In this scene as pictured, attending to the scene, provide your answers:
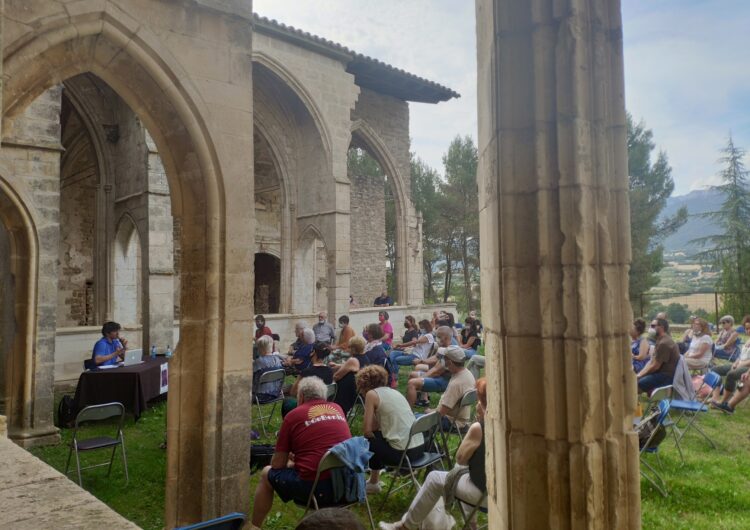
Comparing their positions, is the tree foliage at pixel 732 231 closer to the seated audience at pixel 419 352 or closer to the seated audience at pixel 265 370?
the seated audience at pixel 419 352

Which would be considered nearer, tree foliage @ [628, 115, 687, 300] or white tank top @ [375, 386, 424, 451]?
white tank top @ [375, 386, 424, 451]

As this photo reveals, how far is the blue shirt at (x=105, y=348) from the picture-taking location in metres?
7.15

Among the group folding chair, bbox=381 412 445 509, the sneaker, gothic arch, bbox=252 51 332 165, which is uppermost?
gothic arch, bbox=252 51 332 165

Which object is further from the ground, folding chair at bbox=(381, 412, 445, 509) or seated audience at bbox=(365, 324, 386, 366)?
seated audience at bbox=(365, 324, 386, 366)

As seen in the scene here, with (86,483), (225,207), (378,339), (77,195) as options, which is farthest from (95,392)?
(77,195)

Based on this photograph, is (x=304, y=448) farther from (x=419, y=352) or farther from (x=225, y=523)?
(x=419, y=352)

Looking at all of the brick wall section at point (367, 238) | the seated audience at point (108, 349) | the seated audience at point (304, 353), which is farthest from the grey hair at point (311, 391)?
the brick wall section at point (367, 238)

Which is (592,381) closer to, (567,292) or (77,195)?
(567,292)

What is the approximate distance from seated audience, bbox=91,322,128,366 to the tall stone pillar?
6693 mm

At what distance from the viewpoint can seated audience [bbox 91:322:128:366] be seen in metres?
7.09

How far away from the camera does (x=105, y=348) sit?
723cm

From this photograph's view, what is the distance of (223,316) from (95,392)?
3.90m

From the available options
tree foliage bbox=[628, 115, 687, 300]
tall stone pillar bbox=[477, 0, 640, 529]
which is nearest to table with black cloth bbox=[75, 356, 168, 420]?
tall stone pillar bbox=[477, 0, 640, 529]

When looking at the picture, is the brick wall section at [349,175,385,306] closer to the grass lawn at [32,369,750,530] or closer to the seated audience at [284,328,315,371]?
the seated audience at [284,328,315,371]
